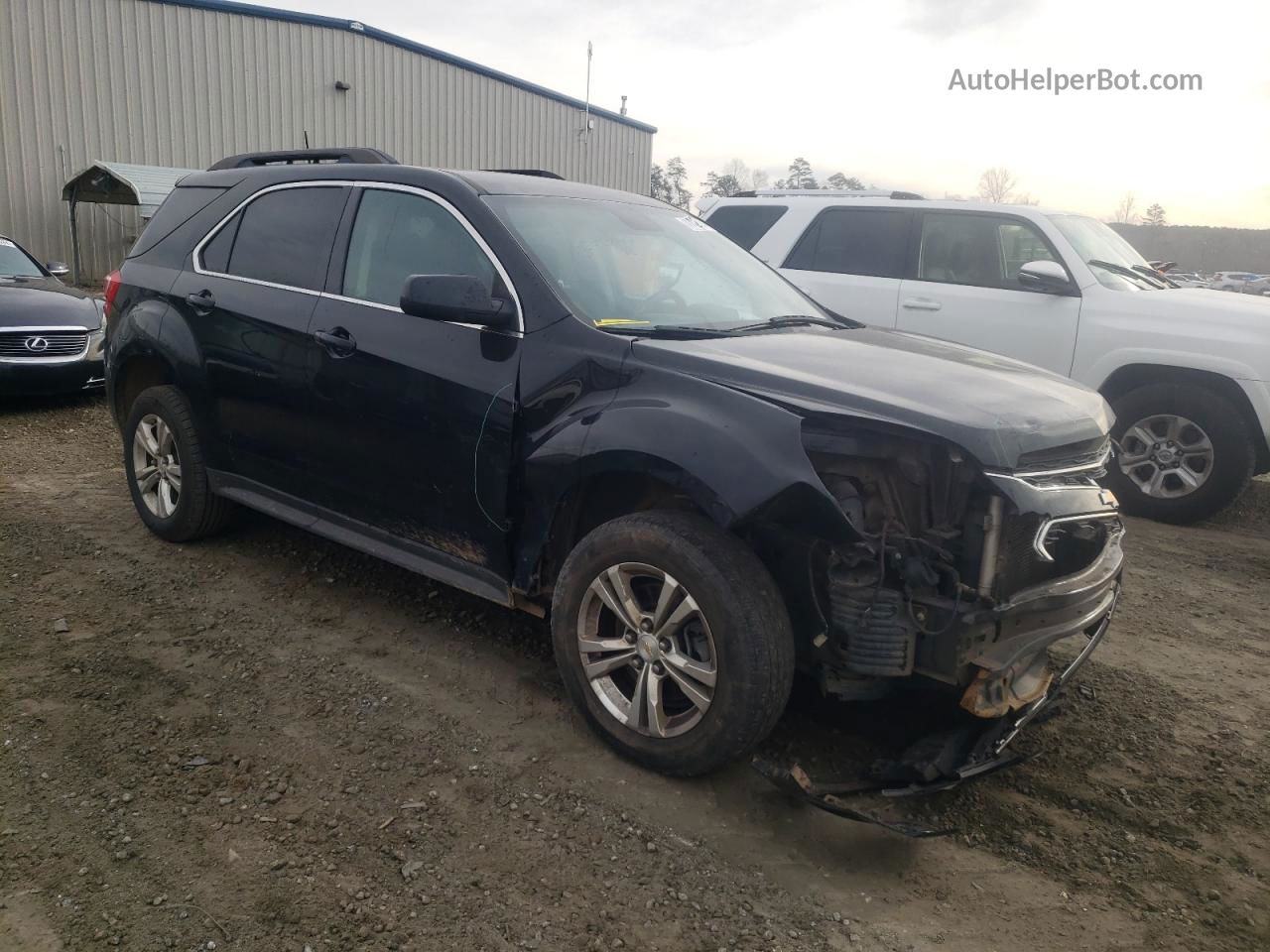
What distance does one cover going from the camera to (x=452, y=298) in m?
3.30

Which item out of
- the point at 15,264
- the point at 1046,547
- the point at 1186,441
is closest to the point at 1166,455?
the point at 1186,441

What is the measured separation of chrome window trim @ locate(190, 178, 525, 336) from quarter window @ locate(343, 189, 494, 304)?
19 mm

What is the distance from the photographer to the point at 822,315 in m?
4.32

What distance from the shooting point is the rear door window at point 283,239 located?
163 inches

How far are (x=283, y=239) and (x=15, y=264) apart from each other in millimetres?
6553

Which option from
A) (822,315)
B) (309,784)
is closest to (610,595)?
(309,784)

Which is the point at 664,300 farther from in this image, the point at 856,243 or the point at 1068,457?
the point at 856,243

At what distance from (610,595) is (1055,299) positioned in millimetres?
4891

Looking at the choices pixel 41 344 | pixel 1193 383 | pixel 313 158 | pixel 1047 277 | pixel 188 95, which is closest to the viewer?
pixel 313 158

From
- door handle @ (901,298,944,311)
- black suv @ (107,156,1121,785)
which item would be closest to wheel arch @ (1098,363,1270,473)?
door handle @ (901,298,944,311)

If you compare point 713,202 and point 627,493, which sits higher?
point 713,202

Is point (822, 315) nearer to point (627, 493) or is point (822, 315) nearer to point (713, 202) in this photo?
point (627, 493)

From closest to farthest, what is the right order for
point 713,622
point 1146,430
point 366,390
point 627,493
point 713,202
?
point 713,622 → point 627,493 → point 366,390 → point 1146,430 → point 713,202

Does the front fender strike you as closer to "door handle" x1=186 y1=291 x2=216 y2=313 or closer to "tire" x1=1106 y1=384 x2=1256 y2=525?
"door handle" x1=186 y1=291 x2=216 y2=313
